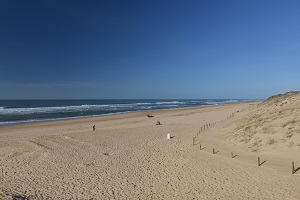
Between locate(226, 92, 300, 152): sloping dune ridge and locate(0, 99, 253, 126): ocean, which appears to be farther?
locate(0, 99, 253, 126): ocean

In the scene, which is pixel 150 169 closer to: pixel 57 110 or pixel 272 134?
pixel 272 134

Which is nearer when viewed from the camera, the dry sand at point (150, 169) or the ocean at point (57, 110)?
the dry sand at point (150, 169)

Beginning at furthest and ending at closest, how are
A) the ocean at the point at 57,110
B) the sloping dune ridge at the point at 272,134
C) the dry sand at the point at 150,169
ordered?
the ocean at the point at 57,110, the sloping dune ridge at the point at 272,134, the dry sand at the point at 150,169

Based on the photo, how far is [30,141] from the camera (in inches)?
968

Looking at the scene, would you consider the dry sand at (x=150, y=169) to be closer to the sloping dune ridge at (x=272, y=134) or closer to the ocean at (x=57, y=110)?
the sloping dune ridge at (x=272, y=134)

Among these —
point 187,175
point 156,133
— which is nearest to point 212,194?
point 187,175

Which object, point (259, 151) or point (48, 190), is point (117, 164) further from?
point (259, 151)

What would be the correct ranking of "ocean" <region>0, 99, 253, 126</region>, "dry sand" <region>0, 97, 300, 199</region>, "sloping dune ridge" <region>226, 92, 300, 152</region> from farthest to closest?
1. "ocean" <region>0, 99, 253, 126</region>
2. "sloping dune ridge" <region>226, 92, 300, 152</region>
3. "dry sand" <region>0, 97, 300, 199</region>

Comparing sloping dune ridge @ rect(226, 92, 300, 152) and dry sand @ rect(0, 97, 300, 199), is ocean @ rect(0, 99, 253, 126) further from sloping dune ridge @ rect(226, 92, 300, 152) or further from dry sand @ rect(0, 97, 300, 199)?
sloping dune ridge @ rect(226, 92, 300, 152)

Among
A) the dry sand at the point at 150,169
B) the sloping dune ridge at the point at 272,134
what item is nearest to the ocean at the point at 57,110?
the dry sand at the point at 150,169

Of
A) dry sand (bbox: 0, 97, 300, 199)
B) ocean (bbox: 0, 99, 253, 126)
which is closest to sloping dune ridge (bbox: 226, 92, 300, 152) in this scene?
dry sand (bbox: 0, 97, 300, 199)


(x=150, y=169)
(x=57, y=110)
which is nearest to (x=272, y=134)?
(x=150, y=169)

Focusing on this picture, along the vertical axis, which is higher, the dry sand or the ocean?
the ocean

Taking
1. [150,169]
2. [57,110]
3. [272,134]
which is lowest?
[150,169]
